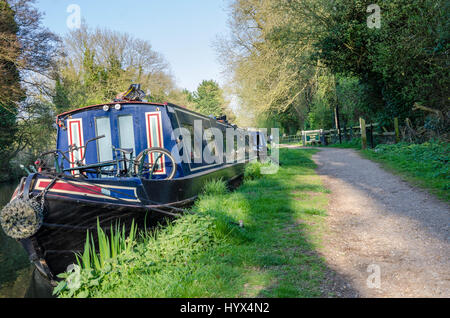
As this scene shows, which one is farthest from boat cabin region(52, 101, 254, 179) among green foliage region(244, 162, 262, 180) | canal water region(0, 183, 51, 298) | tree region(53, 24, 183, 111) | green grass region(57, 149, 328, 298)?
tree region(53, 24, 183, 111)

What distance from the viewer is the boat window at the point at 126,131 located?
6.02 meters

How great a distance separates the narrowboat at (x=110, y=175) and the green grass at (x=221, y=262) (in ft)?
2.08

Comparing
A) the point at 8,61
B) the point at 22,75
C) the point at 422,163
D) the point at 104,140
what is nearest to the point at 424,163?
the point at 422,163

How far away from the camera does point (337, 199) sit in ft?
21.5

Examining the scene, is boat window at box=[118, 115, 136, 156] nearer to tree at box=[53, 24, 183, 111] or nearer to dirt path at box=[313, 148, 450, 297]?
dirt path at box=[313, 148, 450, 297]

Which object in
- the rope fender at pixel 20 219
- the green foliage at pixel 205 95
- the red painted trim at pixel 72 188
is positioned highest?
the green foliage at pixel 205 95

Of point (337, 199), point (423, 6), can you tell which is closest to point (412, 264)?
point (337, 199)

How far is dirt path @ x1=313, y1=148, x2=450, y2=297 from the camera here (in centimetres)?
288

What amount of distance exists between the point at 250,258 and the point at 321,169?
8.22 meters

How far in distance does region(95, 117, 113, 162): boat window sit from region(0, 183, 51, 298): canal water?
230 centimetres

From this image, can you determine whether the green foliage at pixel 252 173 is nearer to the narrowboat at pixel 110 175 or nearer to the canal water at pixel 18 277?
the narrowboat at pixel 110 175

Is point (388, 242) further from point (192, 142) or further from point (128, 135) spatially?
point (128, 135)

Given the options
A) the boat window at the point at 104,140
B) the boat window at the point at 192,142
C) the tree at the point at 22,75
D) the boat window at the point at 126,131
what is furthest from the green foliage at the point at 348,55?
the tree at the point at 22,75
